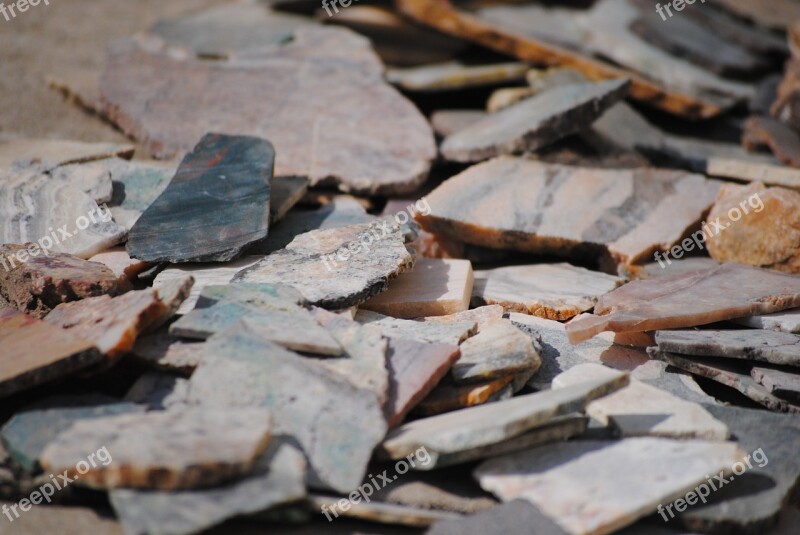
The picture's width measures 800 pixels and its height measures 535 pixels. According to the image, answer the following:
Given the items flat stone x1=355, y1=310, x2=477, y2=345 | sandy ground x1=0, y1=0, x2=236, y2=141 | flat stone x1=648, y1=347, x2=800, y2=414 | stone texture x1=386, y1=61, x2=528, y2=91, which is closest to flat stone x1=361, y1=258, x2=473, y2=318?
flat stone x1=355, y1=310, x2=477, y2=345

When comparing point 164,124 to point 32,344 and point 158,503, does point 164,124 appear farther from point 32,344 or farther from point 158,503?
point 158,503

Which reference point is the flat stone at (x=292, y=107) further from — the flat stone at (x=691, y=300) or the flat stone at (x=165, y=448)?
the flat stone at (x=165, y=448)

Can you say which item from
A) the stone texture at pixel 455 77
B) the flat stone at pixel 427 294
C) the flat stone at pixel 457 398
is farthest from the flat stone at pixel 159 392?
the stone texture at pixel 455 77

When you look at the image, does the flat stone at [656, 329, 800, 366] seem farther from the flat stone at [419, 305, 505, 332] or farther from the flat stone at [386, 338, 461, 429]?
the flat stone at [386, 338, 461, 429]

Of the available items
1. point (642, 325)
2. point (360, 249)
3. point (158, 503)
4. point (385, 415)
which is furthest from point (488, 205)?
point (158, 503)

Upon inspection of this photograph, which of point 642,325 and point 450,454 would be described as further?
point 642,325
